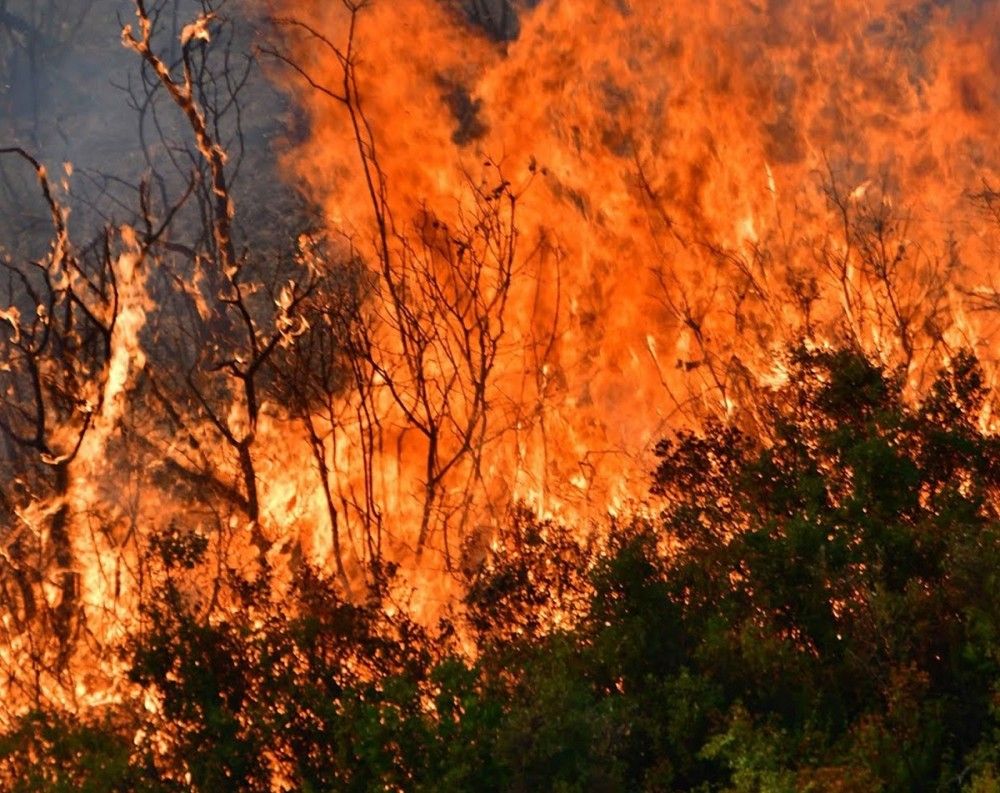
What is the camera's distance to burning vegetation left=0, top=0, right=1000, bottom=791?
3.87m

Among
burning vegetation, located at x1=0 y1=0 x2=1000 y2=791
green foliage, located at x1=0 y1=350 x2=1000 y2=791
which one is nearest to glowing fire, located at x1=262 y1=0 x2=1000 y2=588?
burning vegetation, located at x1=0 y1=0 x2=1000 y2=791

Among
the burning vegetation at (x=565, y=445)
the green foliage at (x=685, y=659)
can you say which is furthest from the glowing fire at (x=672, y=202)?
the green foliage at (x=685, y=659)

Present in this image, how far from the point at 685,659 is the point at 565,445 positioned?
341 cm

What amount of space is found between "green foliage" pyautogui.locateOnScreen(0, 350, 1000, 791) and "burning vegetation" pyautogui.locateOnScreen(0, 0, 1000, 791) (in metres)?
0.01

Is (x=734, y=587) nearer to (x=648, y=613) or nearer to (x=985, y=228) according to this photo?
(x=648, y=613)

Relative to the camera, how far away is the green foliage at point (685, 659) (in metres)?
3.54

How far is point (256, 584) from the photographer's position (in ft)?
16.4

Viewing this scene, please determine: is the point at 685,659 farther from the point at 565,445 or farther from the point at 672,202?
the point at 672,202

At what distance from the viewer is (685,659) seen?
427cm

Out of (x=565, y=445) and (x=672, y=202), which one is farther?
(x=672, y=202)

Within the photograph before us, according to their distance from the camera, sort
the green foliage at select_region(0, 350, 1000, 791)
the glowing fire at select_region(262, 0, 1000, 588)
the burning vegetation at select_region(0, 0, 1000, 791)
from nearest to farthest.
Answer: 1. the green foliage at select_region(0, 350, 1000, 791)
2. the burning vegetation at select_region(0, 0, 1000, 791)
3. the glowing fire at select_region(262, 0, 1000, 588)

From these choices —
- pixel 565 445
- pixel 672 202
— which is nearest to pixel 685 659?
pixel 565 445

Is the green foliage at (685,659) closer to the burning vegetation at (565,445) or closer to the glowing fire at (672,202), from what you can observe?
the burning vegetation at (565,445)

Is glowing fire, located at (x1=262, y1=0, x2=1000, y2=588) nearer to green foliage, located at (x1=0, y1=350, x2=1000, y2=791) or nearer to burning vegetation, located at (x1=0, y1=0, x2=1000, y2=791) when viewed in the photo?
burning vegetation, located at (x1=0, y1=0, x2=1000, y2=791)
